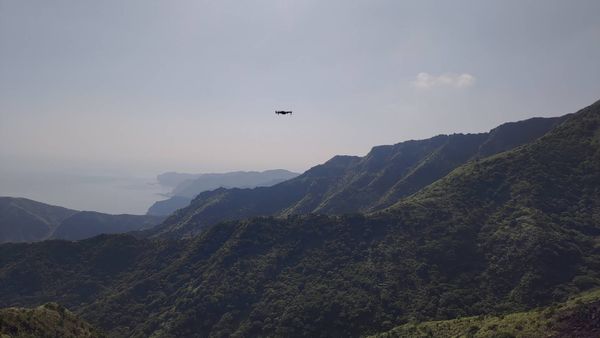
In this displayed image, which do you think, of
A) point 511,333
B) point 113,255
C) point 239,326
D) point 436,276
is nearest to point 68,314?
point 239,326

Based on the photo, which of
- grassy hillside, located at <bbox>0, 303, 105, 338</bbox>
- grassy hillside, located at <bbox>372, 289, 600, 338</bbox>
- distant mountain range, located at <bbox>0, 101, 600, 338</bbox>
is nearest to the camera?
grassy hillside, located at <bbox>372, 289, 600, 338</bbox>

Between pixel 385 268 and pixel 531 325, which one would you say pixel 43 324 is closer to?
pixel 531 325

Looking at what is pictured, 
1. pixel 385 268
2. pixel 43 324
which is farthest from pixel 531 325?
pixel 43 324

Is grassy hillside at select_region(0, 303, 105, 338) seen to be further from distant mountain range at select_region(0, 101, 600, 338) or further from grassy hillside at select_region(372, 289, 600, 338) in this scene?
grassy hillside at select_region(372, 289, 600, 338)

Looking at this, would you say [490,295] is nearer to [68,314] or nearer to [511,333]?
[511,333]

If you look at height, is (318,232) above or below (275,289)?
above

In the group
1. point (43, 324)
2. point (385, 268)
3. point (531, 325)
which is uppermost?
point (43, 324)

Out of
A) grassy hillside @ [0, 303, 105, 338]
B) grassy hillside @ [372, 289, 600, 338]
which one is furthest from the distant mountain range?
grassy hillside @ [0, 303, 105, 338]
